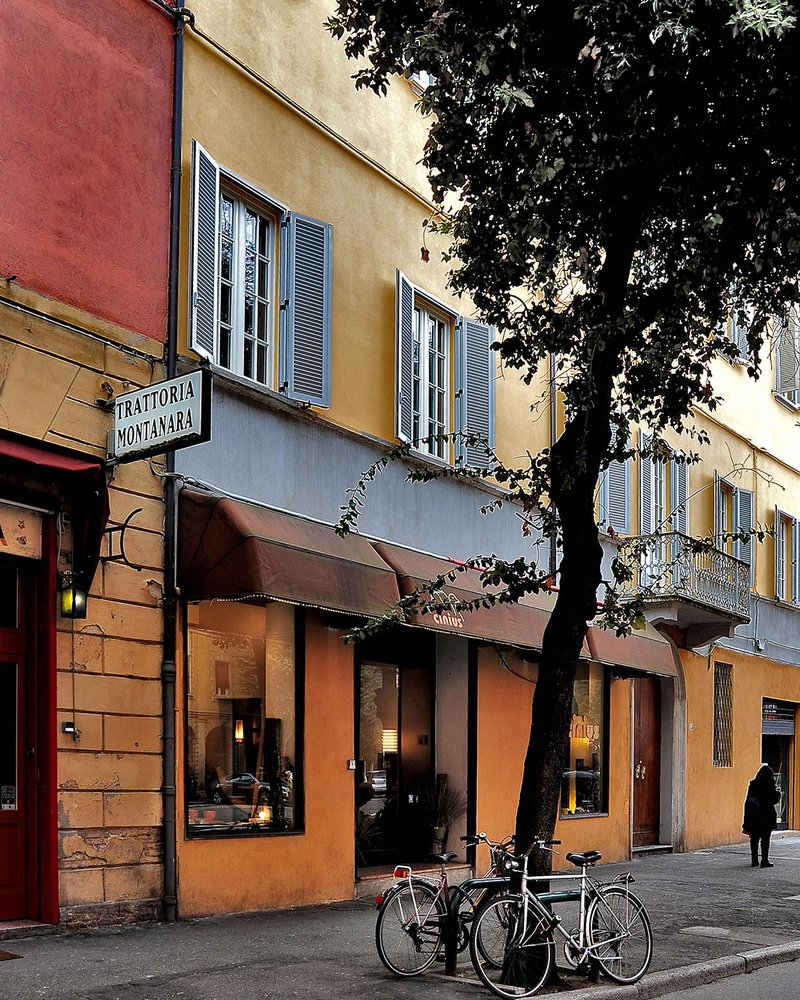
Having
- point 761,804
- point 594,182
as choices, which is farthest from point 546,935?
point 761,804

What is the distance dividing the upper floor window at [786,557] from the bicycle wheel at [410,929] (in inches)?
755

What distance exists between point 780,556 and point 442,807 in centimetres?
1388

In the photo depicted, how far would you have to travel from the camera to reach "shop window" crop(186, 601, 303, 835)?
12297mm

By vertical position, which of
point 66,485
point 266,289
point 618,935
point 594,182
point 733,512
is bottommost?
point 618,935

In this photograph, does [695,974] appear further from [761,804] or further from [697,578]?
[697,578]

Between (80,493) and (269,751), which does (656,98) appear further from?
(269,751)

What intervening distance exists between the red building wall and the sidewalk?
5.05 metres

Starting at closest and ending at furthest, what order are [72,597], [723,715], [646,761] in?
[72,597] < [646,761] < [723,715]

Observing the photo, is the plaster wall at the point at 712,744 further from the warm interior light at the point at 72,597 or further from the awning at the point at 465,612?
the warm interior light at the point at 72,597

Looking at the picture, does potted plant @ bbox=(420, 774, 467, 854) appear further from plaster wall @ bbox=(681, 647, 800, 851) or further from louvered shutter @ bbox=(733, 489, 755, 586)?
louvered shutter @ bbox=(733, 489, 755, 586)

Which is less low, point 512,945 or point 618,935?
point 512,945

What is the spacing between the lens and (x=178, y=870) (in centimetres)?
1152

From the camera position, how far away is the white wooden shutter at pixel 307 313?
531 inches

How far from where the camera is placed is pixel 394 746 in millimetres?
16172
